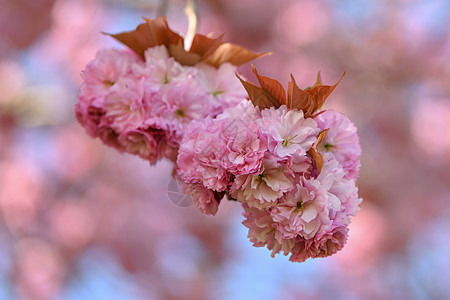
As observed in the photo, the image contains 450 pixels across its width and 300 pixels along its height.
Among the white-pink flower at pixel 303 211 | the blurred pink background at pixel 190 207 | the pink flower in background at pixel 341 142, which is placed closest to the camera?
the white-pink flower at pixel 303 211

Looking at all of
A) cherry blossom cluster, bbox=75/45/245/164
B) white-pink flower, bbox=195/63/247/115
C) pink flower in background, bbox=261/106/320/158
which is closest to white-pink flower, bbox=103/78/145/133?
cherry blossom cluster, bbox=75/45/245/164

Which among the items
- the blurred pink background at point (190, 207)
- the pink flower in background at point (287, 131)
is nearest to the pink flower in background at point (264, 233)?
the pink flower in background at point (287, 131)

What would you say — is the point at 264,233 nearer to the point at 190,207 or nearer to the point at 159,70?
the point at 159,70

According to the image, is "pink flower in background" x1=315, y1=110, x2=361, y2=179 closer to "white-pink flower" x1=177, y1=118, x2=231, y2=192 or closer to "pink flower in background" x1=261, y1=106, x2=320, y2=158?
"pink flower in background" x1=261, y1=106, x2=320, y2=158

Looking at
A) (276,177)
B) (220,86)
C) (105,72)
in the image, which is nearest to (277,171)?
(276,177)

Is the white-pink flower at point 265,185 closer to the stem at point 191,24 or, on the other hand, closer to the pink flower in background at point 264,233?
the pink flower in background at point 264,233

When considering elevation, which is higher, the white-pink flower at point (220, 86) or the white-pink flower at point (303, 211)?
the white-pink flower at point (220, 86)

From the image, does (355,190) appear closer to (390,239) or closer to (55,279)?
(390,239)

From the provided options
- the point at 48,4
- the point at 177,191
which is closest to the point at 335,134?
the point at 177,191
